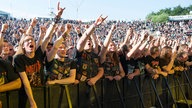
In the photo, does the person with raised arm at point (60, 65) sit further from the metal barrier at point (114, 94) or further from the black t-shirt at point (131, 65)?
the black t-shirt at point (131, 65)

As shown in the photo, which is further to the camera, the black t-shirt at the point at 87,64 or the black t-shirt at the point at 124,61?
the black t-shirt at the point at 124,61

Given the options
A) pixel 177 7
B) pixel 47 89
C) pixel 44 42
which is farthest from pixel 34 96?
pixel 177 7

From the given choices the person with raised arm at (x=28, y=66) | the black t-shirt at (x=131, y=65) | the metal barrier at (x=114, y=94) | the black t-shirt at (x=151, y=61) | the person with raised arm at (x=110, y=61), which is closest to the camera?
the person with raised arm at (x=28, y=66)

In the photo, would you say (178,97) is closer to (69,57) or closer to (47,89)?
(69,57)

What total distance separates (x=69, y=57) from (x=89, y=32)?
52 centimetres

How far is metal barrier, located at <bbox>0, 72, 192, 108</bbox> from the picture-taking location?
15.4 ft

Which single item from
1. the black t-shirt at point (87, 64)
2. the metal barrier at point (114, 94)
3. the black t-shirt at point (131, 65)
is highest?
the black t-shirt at point (87, 64)

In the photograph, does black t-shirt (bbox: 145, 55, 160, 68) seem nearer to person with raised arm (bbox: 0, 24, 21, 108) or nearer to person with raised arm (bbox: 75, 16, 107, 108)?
person with raised arm (bbox: 75, 16, 107, 108)

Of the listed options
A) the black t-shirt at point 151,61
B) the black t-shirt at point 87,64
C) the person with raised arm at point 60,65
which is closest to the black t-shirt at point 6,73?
the person with raised arm at point 60,65

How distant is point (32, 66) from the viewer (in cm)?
448

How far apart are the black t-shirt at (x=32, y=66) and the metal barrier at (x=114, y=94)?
0.14 metres

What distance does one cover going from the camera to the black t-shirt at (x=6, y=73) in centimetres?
412

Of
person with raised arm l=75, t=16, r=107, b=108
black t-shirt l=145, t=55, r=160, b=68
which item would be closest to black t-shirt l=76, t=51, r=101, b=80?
person with raised arm l=75, t=16, r=107, b=108

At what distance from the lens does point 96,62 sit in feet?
18.9
